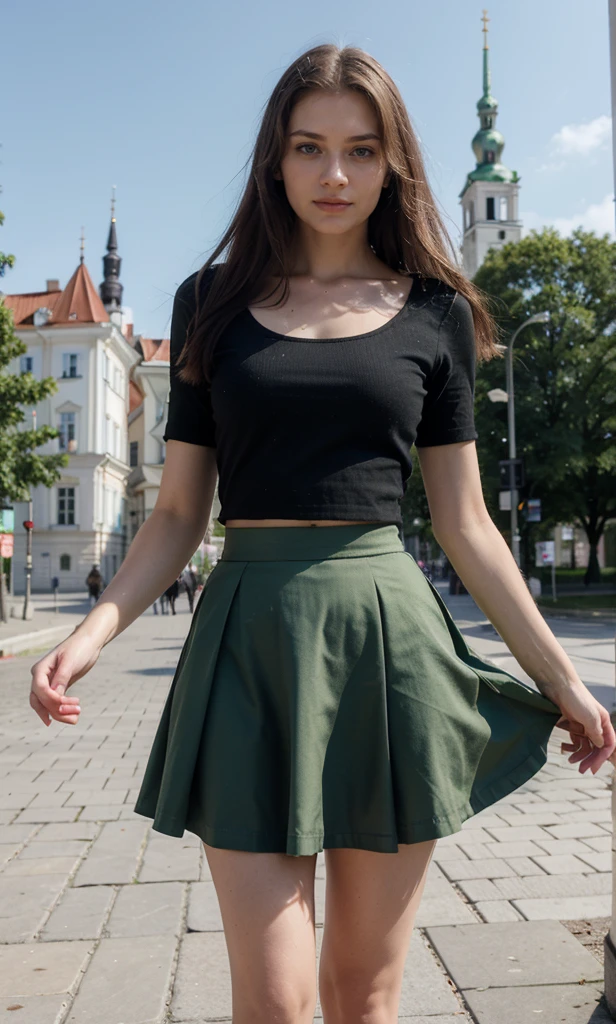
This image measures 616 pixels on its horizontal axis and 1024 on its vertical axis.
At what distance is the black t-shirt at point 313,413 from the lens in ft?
5.82

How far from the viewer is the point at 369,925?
1726 millimetres

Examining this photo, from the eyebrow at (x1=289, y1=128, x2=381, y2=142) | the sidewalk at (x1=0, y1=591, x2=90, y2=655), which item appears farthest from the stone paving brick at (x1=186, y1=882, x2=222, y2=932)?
the sidewalk at (x1=0, y1=591, x2=90, y2=655)

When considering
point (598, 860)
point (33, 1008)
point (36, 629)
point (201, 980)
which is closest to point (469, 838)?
point (598, 860)

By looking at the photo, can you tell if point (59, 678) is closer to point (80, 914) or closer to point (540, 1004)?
point (540, 1004)

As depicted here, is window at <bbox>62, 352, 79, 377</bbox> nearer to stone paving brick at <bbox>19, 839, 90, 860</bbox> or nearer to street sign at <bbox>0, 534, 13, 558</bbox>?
street sign at <bbox>0, 534, 13, 558</bbox>

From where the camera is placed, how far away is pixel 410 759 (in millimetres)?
1706

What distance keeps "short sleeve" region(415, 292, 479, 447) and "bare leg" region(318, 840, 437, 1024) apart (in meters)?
0.76

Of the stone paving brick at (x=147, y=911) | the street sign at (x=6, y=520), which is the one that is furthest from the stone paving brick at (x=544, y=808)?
the street sign at (x=6, y=520)

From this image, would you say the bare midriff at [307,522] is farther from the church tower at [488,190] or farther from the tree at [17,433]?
the church tower at [488,190]

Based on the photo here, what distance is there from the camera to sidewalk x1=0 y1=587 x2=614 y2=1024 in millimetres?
2932

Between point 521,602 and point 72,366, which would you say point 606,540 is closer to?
point 72,366

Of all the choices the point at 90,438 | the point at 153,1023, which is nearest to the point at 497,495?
the point at 90,438

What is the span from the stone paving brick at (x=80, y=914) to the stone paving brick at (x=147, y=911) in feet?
0.15

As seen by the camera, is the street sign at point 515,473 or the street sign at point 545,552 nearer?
the street sign at point 515,473
